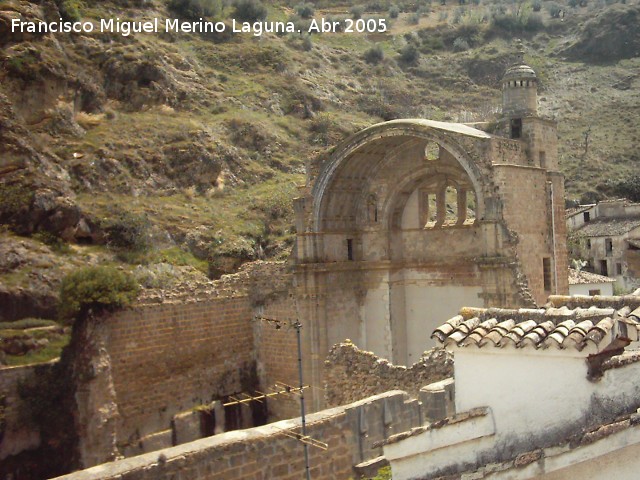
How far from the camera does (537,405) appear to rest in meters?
5.36

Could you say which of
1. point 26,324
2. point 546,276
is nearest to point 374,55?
Result: point 546,276

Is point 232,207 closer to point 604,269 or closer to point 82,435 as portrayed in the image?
point 82,435

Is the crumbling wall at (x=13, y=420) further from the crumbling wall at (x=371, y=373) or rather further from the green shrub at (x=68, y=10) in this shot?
the green shrub at (x=68, y=10)

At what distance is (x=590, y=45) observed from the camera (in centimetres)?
6288

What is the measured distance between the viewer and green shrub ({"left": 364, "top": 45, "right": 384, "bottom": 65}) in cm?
5709

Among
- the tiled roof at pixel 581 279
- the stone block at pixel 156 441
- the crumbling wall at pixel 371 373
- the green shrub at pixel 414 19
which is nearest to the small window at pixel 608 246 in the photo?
the tiled roof at pixel 581 279

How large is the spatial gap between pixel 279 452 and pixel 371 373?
575cm

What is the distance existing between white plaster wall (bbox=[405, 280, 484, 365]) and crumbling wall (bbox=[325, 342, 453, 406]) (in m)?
6.28

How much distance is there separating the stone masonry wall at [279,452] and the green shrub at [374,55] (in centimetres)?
5144

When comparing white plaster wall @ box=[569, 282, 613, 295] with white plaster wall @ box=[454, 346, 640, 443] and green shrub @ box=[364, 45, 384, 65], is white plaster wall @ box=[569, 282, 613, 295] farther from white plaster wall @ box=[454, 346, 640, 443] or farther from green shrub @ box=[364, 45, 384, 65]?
green shrub @ box=[364, 45, 384, 65]

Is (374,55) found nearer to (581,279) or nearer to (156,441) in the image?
(581,279)

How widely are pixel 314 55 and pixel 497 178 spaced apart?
37.7m

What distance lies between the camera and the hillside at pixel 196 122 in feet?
68.8

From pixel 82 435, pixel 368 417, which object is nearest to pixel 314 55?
pixel 82 435
